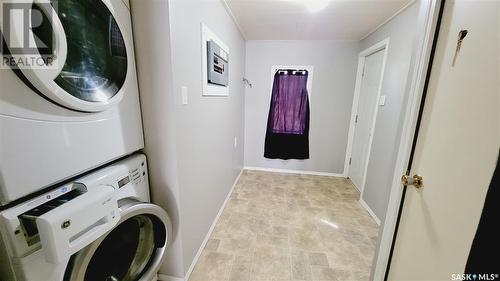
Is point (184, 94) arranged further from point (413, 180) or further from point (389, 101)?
point (389, 101)

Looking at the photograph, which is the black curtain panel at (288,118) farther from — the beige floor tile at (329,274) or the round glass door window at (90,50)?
the round glass door window at (90,50)

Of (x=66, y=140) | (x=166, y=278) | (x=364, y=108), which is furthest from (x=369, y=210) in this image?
(x=66, y=140)

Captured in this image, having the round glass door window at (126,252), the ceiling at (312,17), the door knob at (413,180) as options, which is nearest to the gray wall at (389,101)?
the ceiling at (312,17)

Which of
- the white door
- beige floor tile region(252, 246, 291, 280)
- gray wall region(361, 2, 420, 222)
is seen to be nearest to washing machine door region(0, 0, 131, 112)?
beige floor tile region(252, 246, 291, 280)

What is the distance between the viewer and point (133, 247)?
1.10 meters

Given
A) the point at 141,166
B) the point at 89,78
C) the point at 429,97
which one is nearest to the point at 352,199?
the point at 429,97

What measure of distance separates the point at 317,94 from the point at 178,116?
100 inches

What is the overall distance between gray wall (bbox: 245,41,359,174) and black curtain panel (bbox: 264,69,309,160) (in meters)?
0.11

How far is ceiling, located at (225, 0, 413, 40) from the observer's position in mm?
1852

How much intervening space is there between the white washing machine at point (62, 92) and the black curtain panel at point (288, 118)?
2.46m

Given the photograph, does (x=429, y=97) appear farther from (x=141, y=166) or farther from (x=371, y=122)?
(x=371, y=122)

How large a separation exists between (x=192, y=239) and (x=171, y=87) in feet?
3.66

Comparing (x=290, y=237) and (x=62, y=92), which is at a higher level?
(x=62, y=92)

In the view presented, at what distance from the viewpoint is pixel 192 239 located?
1.45 metres
